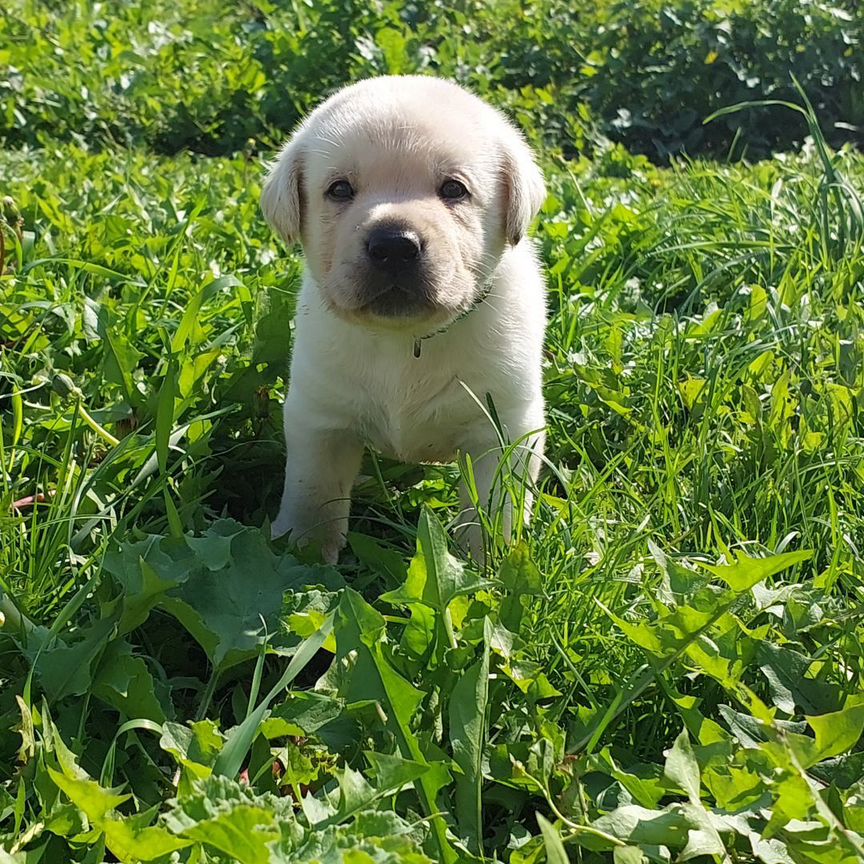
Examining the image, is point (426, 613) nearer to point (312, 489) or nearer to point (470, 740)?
point (470, 740)

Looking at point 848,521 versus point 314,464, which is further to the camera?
point 314,464

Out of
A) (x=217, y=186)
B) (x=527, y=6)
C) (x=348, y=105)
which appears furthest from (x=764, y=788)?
(x=527, y=6)

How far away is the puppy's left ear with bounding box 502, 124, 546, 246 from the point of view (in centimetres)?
234

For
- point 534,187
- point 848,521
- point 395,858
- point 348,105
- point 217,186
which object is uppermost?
point 348,105

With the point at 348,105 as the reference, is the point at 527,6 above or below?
below

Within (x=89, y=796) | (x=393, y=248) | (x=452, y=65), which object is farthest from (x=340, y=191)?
(x=452, y=65)

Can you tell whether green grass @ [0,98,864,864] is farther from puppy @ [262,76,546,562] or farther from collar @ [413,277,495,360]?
collar @ [413,277,495,360]

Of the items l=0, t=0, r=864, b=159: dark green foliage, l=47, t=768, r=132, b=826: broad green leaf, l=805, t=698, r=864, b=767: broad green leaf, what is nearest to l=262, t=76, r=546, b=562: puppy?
l=805, t=698, r=864, b=767: broad green leaf

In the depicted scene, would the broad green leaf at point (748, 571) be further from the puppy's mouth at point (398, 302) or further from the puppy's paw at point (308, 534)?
the puppy's paw at point (308, 534)

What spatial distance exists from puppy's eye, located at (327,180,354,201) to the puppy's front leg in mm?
500

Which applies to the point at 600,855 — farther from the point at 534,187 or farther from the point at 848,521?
the point at 534,187

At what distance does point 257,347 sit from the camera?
8.86 feet

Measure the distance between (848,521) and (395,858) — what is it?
1.41 metres

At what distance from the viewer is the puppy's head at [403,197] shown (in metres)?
2.11
